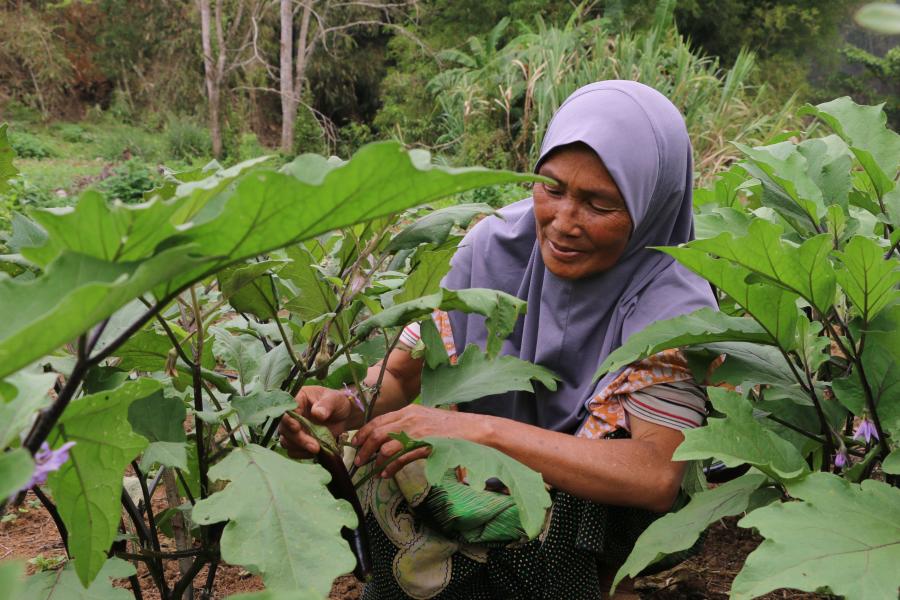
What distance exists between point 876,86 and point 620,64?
14.5 meters

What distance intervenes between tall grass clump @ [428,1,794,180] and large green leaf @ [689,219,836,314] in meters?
7.10

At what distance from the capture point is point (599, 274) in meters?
1.98

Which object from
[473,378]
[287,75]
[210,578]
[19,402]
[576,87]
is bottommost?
[287,75]

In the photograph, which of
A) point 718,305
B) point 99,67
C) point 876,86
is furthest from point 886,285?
point 876,86

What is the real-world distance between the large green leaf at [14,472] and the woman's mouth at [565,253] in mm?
1373

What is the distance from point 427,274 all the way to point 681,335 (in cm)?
40

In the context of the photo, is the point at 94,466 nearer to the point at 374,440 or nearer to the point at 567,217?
the point at 374,440

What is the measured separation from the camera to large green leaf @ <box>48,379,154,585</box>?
94 centimetres

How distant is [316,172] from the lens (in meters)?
0.80

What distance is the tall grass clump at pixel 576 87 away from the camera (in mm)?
9312

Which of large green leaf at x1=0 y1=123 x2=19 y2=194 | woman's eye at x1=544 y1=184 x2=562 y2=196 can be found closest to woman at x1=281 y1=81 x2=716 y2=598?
woman's eye at x1=544 y1=184 x2=562 y2=196

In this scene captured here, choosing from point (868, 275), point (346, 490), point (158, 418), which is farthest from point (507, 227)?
point (158, 418)

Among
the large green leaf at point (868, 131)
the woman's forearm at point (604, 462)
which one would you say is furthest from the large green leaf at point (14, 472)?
the large green leaf at point (868, 131)

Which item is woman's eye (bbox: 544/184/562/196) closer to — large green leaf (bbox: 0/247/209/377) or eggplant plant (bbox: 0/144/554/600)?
eggplant plant (bbox: 0/144/554/600)
